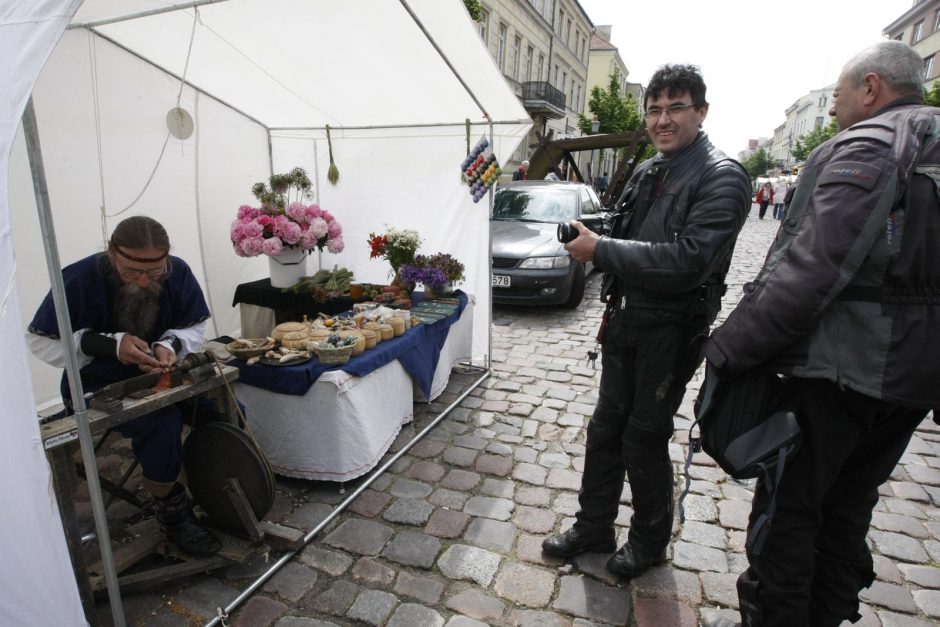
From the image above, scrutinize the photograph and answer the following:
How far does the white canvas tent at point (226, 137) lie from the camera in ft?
10.4

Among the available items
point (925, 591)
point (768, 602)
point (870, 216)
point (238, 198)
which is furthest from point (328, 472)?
point (238, 198)

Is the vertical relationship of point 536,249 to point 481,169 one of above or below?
below

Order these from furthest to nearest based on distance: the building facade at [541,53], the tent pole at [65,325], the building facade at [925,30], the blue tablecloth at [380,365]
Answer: the building facade at [925,30], the building facade at [541,53], the blue tablecloth at [380,365], the tent pole at [65,325]

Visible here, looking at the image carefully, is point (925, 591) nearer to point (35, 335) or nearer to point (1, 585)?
point (1, 585)

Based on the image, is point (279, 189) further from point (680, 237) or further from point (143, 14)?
point (680, 237)

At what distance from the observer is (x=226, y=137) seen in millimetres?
5277

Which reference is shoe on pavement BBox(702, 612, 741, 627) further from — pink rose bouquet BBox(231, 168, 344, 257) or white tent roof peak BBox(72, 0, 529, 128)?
pink rose bouquet BBox(231, 168, 344, 257)

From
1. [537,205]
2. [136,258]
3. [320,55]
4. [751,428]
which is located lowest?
[751,428]

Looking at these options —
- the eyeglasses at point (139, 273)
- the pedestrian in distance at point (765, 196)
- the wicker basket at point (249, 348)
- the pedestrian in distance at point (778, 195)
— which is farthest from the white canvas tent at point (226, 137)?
the pedestrian in distance at point (765, 196)

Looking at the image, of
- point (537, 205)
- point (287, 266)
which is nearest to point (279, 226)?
point (287, 266)

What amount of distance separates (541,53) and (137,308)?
32.5 metres

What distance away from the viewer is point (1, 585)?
1693 millimetres

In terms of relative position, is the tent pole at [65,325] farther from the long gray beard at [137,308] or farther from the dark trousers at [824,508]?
the dark trousers at [824,508]

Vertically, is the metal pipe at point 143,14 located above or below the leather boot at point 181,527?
above
